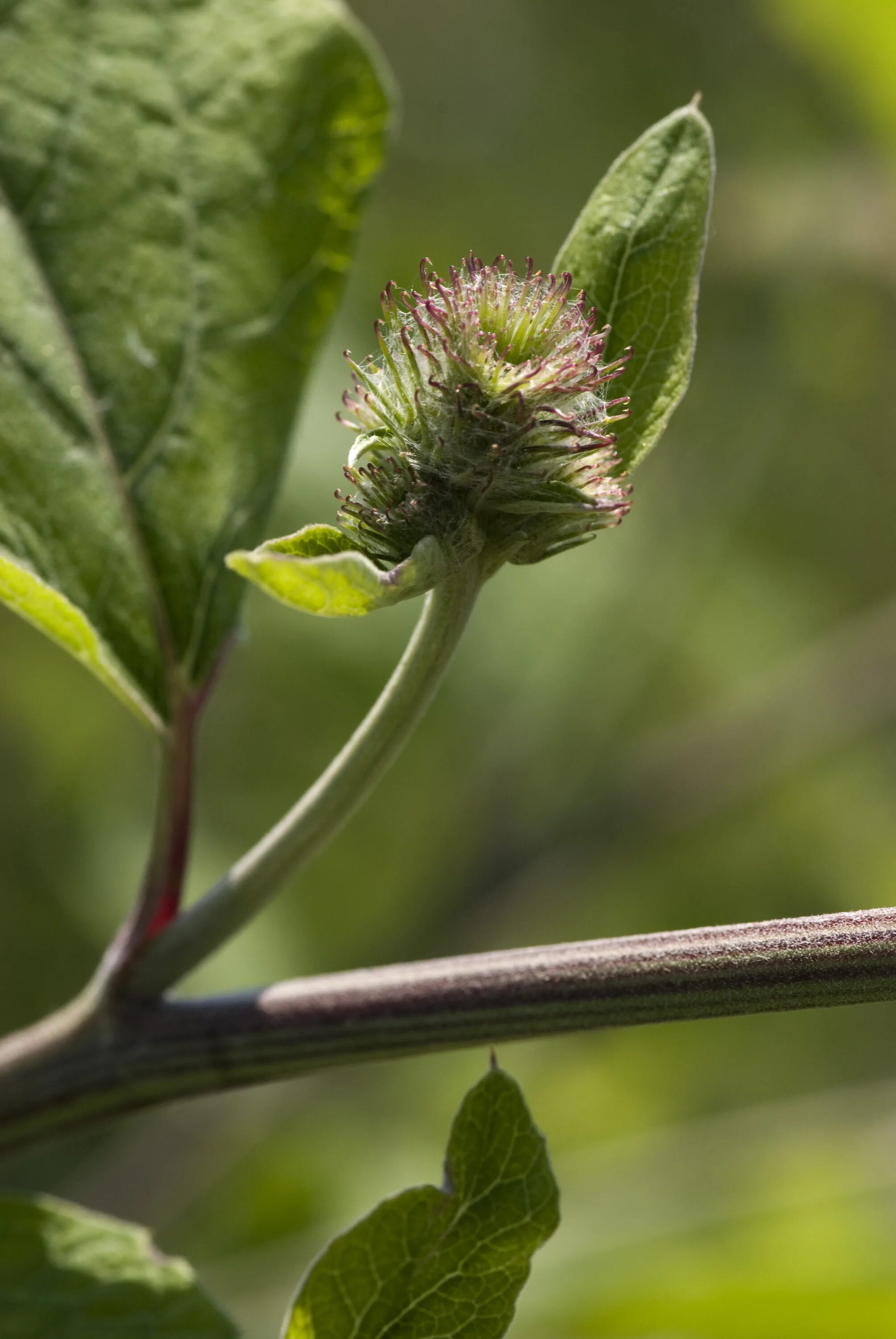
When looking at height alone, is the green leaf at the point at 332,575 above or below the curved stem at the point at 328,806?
above

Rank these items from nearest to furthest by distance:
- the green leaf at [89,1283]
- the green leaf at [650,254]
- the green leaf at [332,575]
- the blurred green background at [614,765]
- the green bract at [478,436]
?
the green leaf at [332,575] → the green bract at [478,436] → the green leaf at [650,254] → the green leaf at [89,1283] → the blurred green background at [614,765]

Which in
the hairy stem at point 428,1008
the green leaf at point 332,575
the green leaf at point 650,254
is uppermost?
the green leaf at point 650,254

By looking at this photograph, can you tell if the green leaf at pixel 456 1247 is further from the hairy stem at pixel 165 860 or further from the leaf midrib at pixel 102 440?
the leaf midrib at pixel 102 440

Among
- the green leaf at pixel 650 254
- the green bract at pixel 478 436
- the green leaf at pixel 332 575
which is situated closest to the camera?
the green leaf at pixel 332 575

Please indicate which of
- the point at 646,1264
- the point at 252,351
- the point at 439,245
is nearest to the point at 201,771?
the point at 439,245

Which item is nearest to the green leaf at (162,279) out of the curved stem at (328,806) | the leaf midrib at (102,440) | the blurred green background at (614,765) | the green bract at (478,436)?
the leaf midrib at (102,440)

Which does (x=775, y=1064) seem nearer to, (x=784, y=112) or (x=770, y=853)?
(x=770, y=853)
